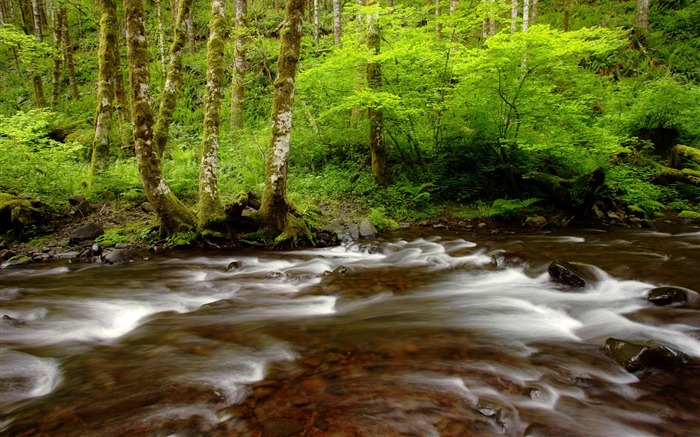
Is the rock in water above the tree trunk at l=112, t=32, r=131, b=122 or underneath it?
underneath

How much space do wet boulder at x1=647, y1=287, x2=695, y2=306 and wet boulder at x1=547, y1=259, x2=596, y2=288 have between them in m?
0.86

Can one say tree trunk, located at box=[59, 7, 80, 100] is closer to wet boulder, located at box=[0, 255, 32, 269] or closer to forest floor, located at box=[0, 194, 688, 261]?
forest floor, located at box=[0, 194, 688, 261]

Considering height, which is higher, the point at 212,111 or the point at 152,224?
the point at 212,111

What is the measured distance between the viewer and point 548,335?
4.48 meters

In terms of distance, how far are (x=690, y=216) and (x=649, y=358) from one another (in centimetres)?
980

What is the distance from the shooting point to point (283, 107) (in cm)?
805

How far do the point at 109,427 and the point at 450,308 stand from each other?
404 centimetres

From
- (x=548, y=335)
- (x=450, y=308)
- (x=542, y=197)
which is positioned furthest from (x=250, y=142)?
(x=548, y=335)

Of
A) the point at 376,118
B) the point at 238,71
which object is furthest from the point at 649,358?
the point at 238,71

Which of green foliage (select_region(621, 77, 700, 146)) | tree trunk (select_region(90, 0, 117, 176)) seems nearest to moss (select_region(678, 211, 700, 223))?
green foliage (select_region(621, 77, 700, 146))

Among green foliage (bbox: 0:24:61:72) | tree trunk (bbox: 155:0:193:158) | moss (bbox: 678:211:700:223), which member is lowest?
moss (bbox: 678:211:700:223)

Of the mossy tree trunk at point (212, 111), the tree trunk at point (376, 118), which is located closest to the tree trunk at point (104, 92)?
the mossy tree trunk at point (212, 111)

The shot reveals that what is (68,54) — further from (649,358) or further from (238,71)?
(649,358)

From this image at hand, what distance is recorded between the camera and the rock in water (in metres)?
8.65
